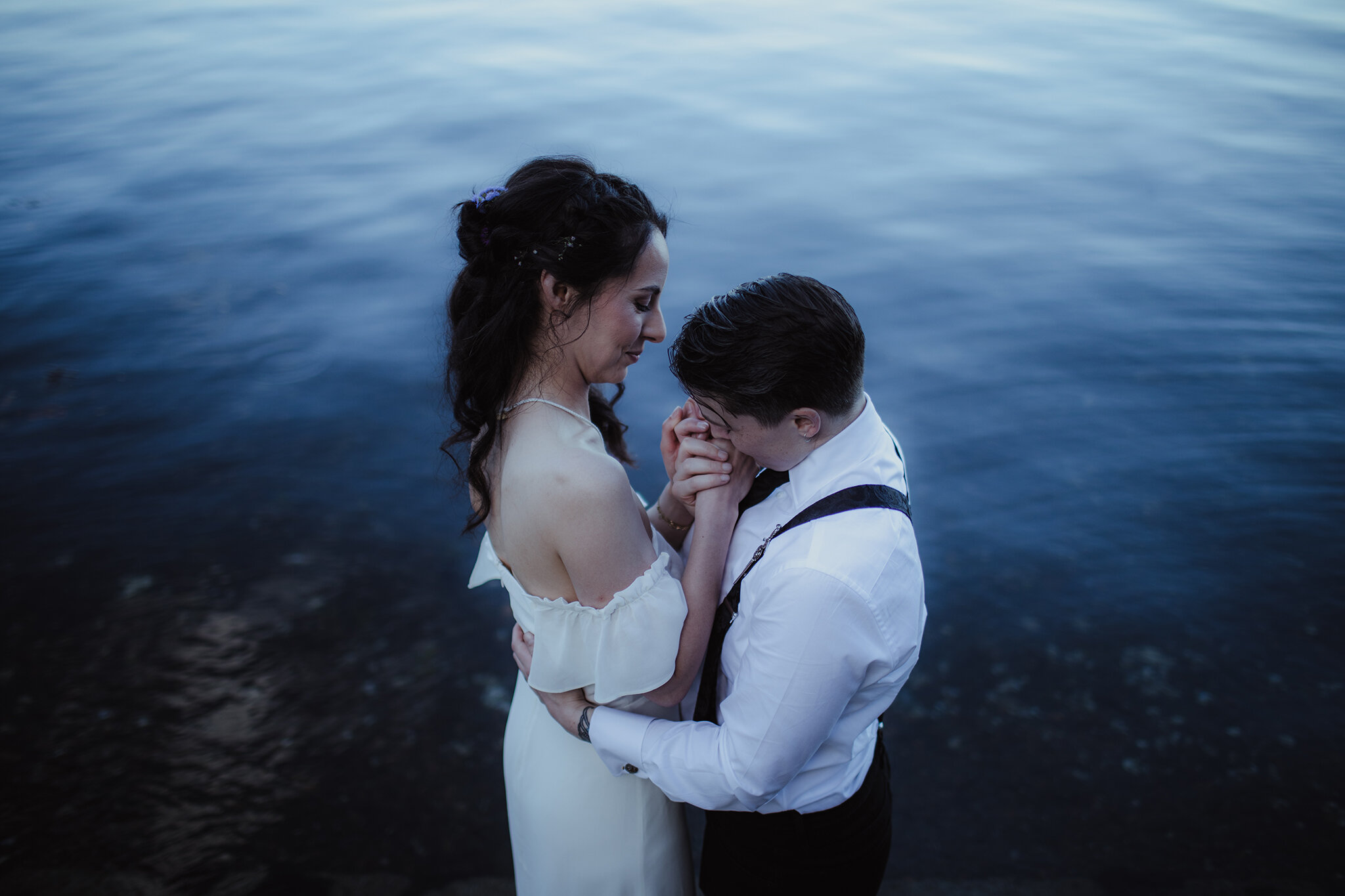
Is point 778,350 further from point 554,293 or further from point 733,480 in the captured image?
point 554,293

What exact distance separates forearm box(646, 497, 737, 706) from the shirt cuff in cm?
10

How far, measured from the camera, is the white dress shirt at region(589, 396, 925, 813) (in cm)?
140

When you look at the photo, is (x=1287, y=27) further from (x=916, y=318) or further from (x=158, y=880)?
(x=158, y=880)

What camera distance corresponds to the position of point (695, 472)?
5.47 ft

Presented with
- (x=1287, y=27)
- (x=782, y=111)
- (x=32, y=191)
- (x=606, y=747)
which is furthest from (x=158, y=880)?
(x=1287, y=27)

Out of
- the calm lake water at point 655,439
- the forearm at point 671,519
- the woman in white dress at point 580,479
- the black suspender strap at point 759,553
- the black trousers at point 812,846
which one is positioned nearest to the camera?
the black suspender strap at point 759,553

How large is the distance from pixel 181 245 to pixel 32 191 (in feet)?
6.34

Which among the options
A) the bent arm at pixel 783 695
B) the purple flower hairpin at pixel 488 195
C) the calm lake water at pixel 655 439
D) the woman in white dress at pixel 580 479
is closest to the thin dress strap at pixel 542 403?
the woman in white dress at pixel 580 479

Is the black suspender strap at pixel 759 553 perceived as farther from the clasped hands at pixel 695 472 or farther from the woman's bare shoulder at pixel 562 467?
the woman's bare shoulder at pixel 562 467

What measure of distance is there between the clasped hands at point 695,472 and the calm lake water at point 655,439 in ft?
4.15

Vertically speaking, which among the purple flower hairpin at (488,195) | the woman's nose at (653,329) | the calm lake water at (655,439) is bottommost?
the calm lake water at (655,439)

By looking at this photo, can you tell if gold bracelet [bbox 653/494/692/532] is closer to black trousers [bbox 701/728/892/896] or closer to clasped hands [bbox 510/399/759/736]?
clasped hands [bbox 510/399/759/736]

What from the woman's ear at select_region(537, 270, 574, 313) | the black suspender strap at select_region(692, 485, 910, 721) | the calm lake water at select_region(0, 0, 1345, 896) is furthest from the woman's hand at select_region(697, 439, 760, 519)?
the calm lake water at select_region(0, 0, 1345, 896)

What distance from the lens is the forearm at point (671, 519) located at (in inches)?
78.7
